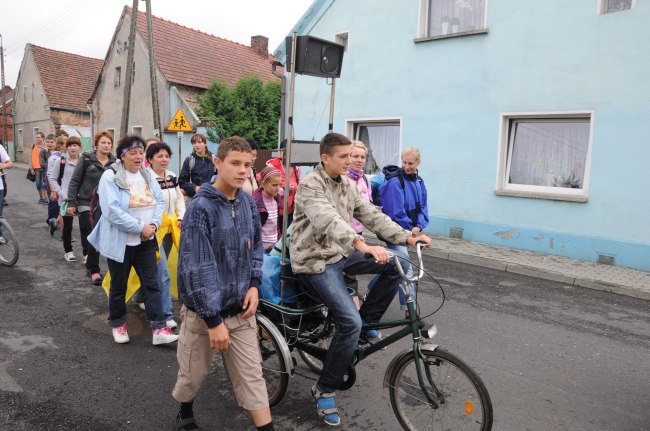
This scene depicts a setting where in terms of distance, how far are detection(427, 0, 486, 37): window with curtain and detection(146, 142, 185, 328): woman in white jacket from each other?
7716 millimetres

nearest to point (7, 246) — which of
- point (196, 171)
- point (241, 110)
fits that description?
point (196, 171)

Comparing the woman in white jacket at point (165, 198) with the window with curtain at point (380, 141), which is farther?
the window with curtain at point (380, 141)

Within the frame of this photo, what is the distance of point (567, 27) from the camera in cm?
908

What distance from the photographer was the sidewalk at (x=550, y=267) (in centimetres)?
723

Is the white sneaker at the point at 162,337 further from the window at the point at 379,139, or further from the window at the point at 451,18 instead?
the window at the point at 451,18

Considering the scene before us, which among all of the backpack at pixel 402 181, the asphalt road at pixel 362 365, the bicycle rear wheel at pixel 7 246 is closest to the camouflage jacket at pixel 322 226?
the asphalt road at pixel 362 365

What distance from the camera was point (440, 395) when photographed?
2.94 meters

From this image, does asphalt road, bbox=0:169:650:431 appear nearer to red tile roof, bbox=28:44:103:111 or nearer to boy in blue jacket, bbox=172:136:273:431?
boy in blue jacket, bbox=172:136:273:431

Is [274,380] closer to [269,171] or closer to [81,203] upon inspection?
[269,171]

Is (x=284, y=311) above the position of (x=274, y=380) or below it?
above

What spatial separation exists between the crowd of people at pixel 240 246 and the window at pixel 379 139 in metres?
6.75

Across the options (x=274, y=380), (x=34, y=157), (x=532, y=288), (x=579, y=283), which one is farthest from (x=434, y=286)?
(x=34, y=157)

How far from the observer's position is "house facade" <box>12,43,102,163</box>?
3428 cm

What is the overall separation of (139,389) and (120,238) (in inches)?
53.0
